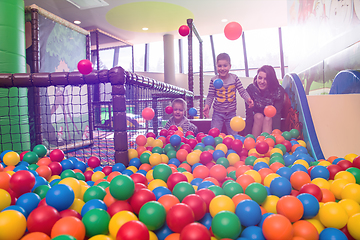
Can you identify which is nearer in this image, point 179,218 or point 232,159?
point 179,218

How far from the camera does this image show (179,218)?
0.67 meters

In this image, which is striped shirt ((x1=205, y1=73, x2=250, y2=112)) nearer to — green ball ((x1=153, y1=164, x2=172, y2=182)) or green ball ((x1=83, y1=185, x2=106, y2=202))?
green ball ((x1=153, y1=164, x2=172, y2=182))

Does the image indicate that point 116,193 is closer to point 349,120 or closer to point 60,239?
point 60,239

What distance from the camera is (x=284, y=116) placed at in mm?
2346

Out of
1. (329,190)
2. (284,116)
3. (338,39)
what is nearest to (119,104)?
(329,190)

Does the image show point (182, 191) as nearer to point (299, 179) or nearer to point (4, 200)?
point (299, 179)

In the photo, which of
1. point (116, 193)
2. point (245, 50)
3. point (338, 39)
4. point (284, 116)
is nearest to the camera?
point (116, 193)

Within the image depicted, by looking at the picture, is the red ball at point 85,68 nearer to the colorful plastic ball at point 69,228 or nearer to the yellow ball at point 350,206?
the colorful plastic ball at point 69,228

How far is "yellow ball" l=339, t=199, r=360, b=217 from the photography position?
2.63ft

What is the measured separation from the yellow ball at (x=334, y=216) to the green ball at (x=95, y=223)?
70cm

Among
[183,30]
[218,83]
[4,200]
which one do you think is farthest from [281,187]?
[183,30]

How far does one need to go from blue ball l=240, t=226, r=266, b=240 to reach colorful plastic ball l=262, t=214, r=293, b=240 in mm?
17

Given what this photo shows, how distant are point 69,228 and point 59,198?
0.16 metres

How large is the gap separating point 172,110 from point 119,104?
1.45 metres
